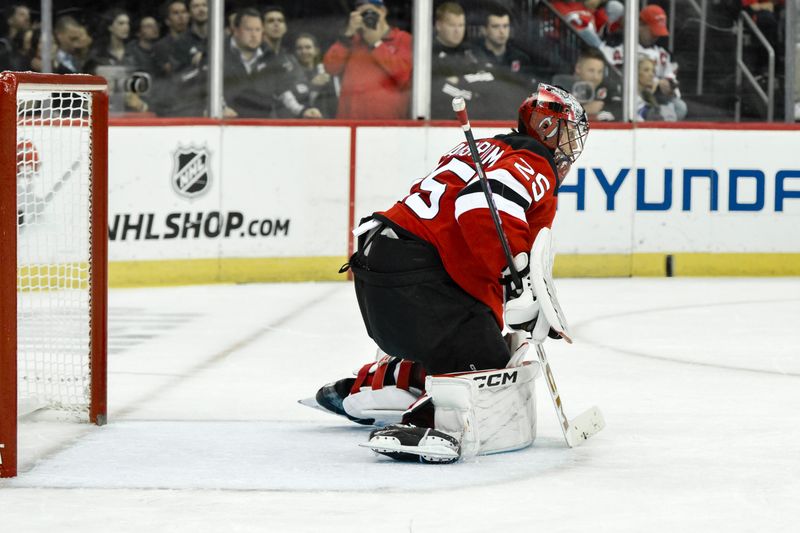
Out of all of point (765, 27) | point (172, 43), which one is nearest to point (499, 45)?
point (765, 27)

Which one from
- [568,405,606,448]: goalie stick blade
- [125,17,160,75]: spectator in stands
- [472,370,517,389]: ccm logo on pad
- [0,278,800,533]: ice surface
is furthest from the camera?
[125,17,160,75]: spectator in stands

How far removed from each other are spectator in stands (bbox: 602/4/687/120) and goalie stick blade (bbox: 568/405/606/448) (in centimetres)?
476

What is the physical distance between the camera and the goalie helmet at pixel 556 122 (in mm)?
3783

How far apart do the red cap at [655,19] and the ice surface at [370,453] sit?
2.47 metres

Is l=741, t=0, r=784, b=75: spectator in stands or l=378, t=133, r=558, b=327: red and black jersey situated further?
l=741, t=0, r=784, b=75: spectator in stands

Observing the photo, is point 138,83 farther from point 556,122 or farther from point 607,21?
point 556,122

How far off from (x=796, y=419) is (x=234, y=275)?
414 centimetres

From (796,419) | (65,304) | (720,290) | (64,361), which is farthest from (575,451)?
(720,290)

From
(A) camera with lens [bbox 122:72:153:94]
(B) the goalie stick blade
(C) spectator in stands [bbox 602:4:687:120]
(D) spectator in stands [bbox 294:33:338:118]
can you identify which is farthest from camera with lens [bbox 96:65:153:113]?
(B) the goalie stick blade

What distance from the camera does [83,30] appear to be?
7.72 metres

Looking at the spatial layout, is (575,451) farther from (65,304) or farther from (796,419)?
(65,304)

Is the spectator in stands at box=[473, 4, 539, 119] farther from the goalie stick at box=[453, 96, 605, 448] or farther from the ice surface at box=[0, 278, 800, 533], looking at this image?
the goalie stick at box=[453, 96, 605, 448]

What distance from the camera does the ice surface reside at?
3.02m

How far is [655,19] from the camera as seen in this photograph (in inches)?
330
